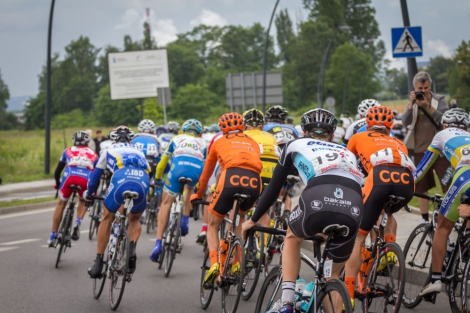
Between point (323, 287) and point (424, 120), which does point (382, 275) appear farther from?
point (424, 120)

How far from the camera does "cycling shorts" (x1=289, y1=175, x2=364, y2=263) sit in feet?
15.7

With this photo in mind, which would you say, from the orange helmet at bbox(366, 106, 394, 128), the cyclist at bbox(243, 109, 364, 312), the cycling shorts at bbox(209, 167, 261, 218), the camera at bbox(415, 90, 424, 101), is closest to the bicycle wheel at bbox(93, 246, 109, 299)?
the cycling shorts at bbox(209, 167, 261, 218)

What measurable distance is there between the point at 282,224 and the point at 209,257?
6.84 ft

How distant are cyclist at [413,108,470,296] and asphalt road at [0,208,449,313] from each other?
0.66m

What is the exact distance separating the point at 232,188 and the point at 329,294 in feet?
9.69

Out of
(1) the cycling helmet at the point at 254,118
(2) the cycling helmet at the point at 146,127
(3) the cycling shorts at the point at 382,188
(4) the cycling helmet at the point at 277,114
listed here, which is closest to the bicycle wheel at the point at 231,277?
(3) the cycling shorts at the point at 382,188

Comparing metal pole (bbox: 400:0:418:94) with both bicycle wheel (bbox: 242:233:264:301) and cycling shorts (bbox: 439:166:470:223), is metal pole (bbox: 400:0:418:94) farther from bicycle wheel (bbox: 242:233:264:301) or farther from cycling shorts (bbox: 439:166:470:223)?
cycling shorts (bbox: 439:166:470:223)

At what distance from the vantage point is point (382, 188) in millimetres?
6473

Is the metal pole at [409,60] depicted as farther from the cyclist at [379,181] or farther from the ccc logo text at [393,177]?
the ccc logo text at [393,177]

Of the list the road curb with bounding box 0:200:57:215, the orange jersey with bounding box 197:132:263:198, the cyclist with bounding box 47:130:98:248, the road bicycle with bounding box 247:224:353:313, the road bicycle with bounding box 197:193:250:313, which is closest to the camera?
the road bicycle with bounding box 247:224:353:313

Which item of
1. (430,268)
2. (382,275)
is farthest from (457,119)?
Answer: (382,275)

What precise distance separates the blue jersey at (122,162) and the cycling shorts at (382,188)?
10.2 ft

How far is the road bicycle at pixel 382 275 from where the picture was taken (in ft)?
19.7

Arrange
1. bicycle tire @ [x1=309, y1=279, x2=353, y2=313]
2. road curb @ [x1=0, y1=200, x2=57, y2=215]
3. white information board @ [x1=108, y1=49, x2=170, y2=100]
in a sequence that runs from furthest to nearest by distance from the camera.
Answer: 1. white information board @ [x1=108, y1=49, x2=170, y2=100]
2. road curb @ [x1=0, y1=200, x2=57, y2=215]
3. bicycle tire @ [x1=309, y1=279, x2=353, y2=313]
